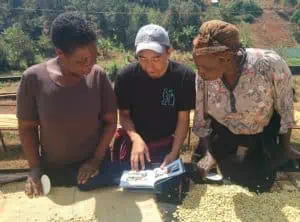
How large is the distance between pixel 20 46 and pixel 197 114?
1605cm

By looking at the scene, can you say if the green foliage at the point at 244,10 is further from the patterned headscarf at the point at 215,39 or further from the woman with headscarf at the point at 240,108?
the patterned headscarf at the point at 215,39

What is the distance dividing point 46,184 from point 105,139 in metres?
0.43

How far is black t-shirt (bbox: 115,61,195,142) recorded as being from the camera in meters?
2.43

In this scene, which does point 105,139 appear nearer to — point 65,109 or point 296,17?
point 65,109

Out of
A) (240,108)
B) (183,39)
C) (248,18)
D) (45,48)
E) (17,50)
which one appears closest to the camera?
(240,108)

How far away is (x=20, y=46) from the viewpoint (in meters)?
17.0

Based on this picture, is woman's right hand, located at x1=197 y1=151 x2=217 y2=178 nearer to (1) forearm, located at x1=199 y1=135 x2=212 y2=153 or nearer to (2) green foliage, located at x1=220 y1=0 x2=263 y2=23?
(1) forearm, located at x1=199 y1=135 x2=212 y2=153

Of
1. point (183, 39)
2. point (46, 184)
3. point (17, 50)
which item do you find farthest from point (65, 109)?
point (183, 39)

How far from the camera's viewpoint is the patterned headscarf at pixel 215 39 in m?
2.02

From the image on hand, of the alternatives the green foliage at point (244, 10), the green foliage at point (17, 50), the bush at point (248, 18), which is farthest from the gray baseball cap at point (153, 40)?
the bush at point (248, 18)

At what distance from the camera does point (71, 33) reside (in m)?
1.90

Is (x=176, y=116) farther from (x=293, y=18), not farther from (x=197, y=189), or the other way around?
(x=293, y=18)

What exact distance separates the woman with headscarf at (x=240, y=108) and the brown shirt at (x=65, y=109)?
596 mm

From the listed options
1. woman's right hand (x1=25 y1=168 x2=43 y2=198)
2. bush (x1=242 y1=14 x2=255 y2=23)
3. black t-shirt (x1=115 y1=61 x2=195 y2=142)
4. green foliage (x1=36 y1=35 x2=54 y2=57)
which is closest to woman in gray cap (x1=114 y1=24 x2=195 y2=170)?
black t-shirt (x1=115 y1=61 x2=195 y2=142)
